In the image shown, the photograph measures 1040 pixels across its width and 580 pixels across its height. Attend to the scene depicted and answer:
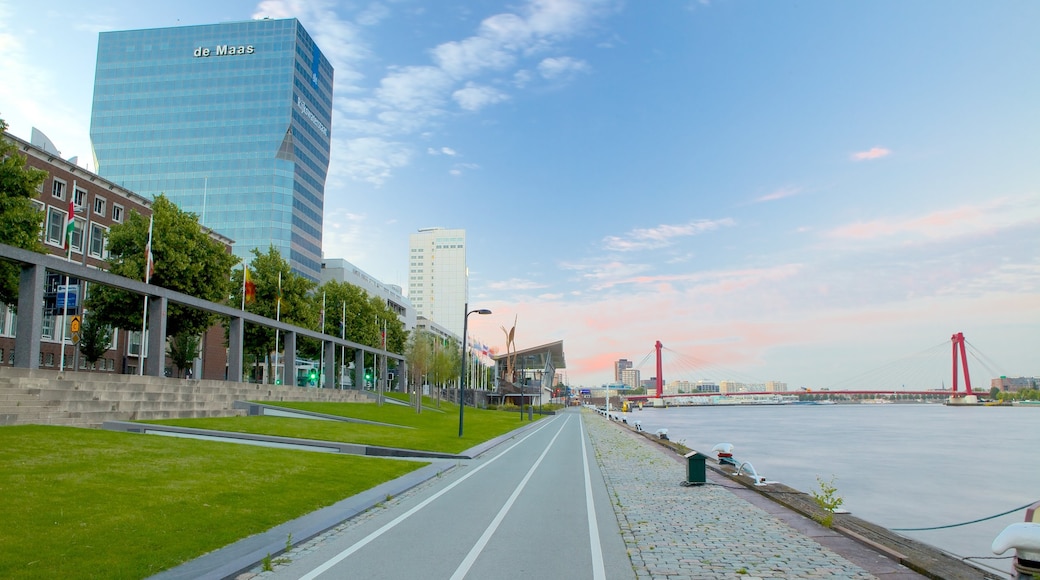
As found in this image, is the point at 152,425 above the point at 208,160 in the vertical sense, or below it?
below

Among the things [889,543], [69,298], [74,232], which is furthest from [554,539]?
[74,232]

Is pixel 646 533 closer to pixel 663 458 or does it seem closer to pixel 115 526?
pixel 115 526

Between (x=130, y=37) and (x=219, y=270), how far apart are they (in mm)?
105125

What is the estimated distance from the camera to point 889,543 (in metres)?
12.1

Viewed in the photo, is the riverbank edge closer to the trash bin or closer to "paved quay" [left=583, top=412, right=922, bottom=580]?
"paved quay" [left=583, top=412, right=922, bottom=580]

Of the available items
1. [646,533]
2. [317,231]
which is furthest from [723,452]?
[317,231]

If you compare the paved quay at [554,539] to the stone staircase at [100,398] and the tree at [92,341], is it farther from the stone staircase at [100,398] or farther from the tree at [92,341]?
the tree at [92,341]

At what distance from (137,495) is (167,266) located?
38.2 metres

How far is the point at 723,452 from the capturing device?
24.6 meters

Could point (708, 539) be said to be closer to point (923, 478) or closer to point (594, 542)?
point (594, 542)

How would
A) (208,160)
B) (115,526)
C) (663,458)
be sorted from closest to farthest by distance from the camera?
(115,526) < (663,458) < (208,160)

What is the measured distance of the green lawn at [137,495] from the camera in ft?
30.0

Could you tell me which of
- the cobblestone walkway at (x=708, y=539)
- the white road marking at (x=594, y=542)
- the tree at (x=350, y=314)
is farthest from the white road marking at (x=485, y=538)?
the tree at (x=350, y=314)

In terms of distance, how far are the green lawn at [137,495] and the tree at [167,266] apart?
27.4 m
